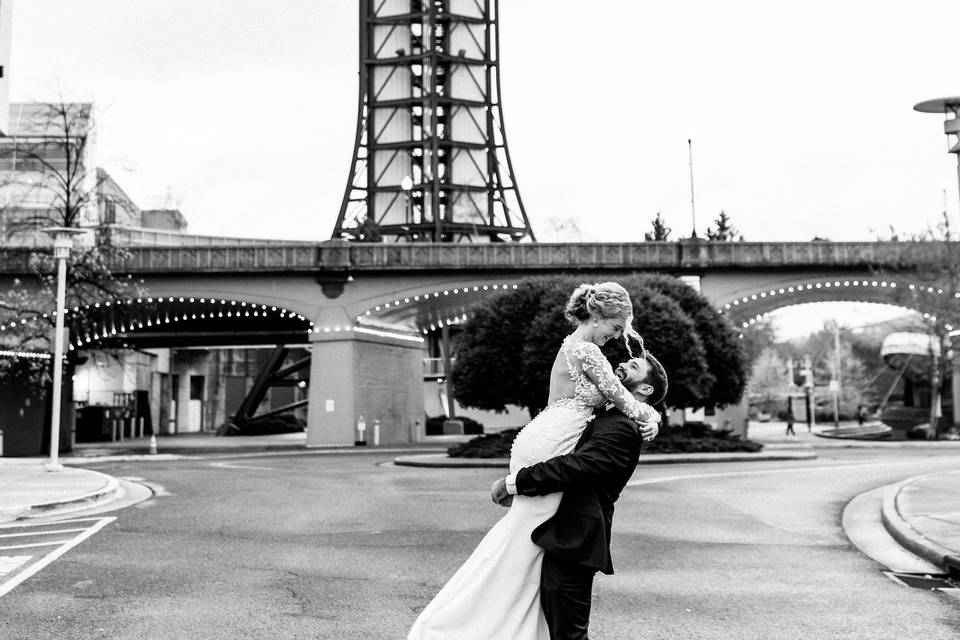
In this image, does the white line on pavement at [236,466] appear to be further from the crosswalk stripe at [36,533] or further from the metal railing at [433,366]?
the metal railing at [433,366]

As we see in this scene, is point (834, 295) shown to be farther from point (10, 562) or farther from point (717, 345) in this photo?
point (10, 562)

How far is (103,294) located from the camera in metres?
44.6

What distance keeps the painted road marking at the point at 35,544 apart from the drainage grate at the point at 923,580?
24.8 ft

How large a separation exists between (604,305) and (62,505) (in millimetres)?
14088

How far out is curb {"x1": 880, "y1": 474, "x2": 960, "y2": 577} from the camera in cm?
985

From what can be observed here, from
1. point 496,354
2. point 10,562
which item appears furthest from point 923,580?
point 496,354

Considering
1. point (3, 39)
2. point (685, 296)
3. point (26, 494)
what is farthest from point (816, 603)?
point (685, 296)

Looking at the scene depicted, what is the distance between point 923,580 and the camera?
9633 mm

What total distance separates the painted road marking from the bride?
5488mm

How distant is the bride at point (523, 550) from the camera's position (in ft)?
15.2

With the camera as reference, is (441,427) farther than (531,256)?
Yes

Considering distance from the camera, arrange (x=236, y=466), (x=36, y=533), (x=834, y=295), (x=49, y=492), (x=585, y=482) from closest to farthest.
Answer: (x=585, y=482) < (x=36, y=533) < (x=49, y=492) < (x=236, y=466) < (x=834, y=295)

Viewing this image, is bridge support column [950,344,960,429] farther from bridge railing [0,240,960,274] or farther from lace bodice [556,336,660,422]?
lace bodice [556,336,660,422]

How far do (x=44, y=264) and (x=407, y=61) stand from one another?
166ft
